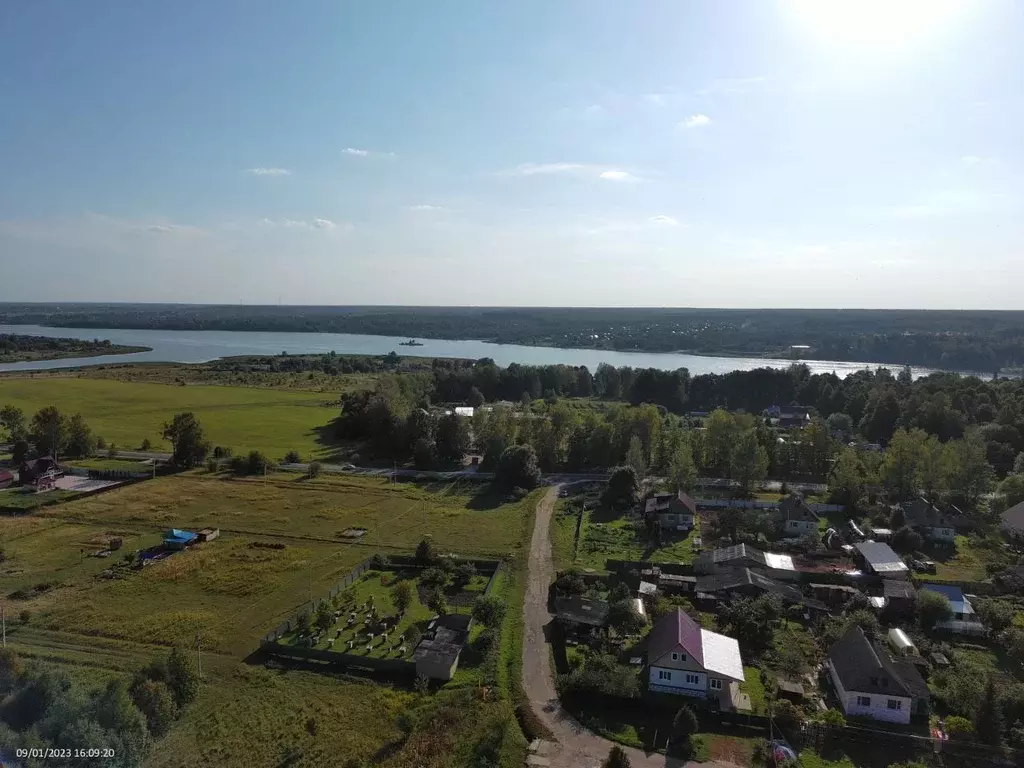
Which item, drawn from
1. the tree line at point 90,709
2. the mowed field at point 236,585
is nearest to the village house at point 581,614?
the mowed field at point 236,585

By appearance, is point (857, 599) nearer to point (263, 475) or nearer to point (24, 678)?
point (24, 678)

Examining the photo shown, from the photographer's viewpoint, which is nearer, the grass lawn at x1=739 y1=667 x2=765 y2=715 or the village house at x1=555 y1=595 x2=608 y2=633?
the grass lawn at x1=739 y1=667 x2=765 y2=715

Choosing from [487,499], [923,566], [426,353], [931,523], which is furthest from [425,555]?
[426,353]

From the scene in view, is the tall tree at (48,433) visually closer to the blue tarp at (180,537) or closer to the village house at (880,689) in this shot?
the blue tarp at (180,537)

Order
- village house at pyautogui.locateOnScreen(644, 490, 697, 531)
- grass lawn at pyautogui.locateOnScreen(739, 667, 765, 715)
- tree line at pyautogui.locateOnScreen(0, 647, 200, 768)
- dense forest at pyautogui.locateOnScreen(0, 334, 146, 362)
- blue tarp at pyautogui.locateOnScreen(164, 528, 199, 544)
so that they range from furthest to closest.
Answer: dense forest at pyautogui.locateOnScreen(0, 334, 146, 362)
village house at pyautogui.locateOnScreen(644, 490, 697, 531)
blue tarp at pyautogui.locateOnScreen(164, 528, 199, 544)
grass lawn at pyautogui.locateOnScreen(739, 667, 765, 715)
tree line at pyautogui.locateOnScreen(0, 647, 200, 768)

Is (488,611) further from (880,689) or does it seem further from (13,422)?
(13,422)

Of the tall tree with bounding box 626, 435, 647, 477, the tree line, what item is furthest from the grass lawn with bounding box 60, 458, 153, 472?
the tall tree with bounding box 626, 435, 647, 477

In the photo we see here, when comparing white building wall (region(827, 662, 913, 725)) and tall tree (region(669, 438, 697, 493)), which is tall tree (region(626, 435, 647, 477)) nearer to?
tall tree (region(669, 438, 697, 493))
